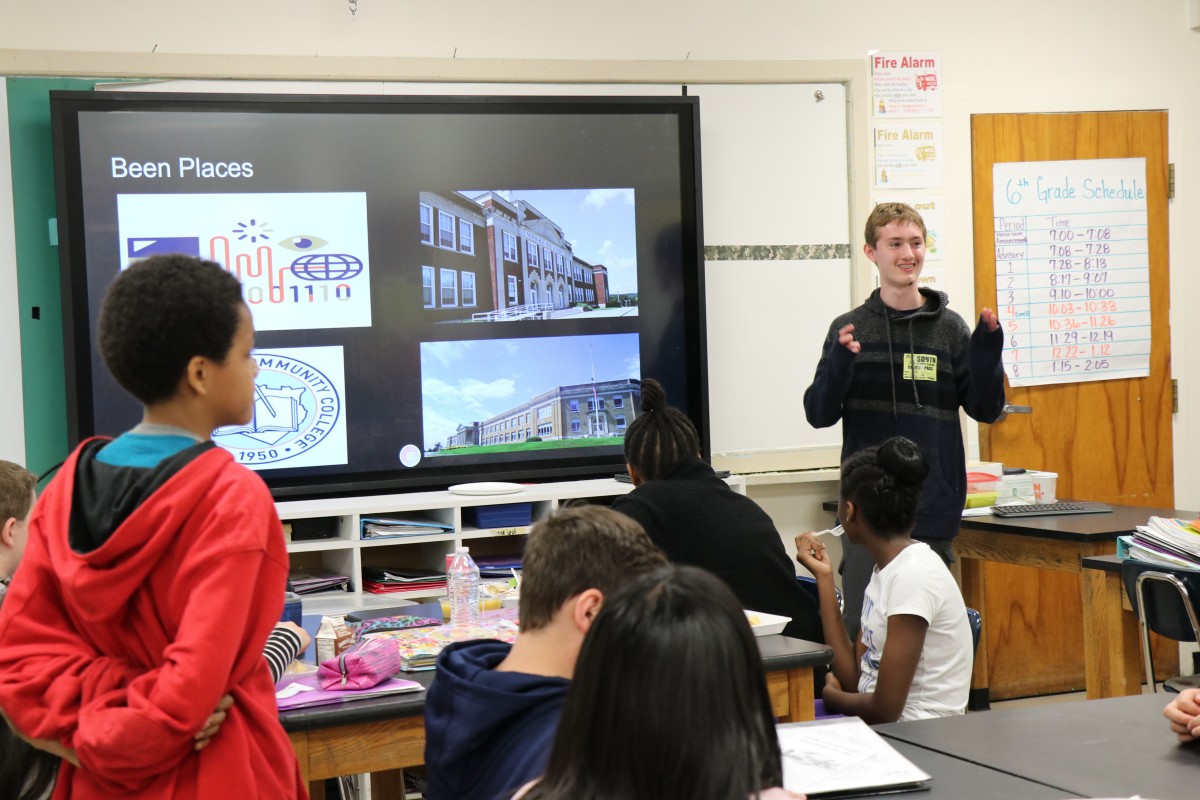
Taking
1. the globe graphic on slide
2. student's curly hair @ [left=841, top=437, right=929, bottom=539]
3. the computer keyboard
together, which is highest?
the globe graphic on slide

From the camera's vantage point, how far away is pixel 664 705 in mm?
1070

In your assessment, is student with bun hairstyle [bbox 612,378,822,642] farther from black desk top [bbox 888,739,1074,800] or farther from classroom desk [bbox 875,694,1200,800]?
black desk top [bbox 888,739,1074,800]

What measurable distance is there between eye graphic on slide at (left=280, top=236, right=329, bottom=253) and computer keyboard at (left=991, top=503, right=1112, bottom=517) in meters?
2.54

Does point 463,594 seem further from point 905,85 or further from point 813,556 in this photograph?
point 905,85

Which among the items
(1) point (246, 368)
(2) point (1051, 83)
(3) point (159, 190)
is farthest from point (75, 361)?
(2) point (1051, 83)

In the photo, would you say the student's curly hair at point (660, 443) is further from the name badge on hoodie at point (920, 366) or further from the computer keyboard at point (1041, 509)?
the computer keyboard at point (1041, 509)

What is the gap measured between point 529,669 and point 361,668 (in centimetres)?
84

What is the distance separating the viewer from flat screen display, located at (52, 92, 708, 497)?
13.3 ft

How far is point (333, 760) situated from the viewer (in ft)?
7.29

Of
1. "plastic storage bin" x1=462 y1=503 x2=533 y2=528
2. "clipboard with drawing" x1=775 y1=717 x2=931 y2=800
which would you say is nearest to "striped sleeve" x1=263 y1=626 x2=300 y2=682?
"clipboard with drawing" x1=775 y1=717 x2=931 y2=800

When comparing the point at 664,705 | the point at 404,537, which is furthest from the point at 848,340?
the point at 664,705

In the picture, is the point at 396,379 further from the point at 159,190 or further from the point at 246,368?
the point at 246,368

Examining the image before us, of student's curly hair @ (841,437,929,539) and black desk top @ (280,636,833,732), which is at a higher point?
student's curly hair @ (841,437,929,539)

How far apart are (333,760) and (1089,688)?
8.64 feet
